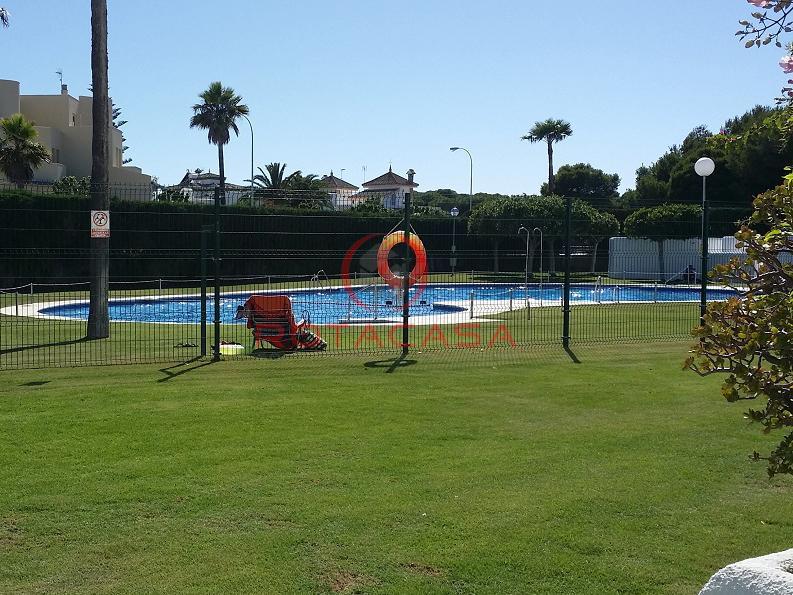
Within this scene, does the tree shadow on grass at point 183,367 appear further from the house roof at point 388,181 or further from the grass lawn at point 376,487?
the house roof at point 388,181

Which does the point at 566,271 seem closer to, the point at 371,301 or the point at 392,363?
the point at 392,363

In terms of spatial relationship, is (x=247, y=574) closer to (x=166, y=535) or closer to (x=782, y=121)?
(x=166, y=535)

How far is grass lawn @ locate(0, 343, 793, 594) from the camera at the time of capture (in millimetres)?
4707

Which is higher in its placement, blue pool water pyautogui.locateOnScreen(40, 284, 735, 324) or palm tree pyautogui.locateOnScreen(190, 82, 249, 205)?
palm tree pyautogui.locateOnScreen(190, 82, 249, 205)

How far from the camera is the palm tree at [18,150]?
34.4 metres

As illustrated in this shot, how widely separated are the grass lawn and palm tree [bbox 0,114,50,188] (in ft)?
90.0

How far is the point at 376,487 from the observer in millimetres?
6176

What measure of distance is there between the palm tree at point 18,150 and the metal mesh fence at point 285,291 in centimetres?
973

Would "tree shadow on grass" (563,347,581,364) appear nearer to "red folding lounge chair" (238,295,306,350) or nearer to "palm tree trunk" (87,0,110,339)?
"red folding lounge chair" (238,295,306,350)

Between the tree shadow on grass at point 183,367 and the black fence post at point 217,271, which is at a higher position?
the black fence post at point 217,271

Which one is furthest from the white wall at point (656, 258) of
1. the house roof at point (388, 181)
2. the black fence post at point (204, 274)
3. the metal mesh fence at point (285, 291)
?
the house roof at point (388, 181)

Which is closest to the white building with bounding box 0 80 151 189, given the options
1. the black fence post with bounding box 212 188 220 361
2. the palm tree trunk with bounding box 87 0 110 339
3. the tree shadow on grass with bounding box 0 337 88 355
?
the palm tree trunk with bounding box 87 0 110 339

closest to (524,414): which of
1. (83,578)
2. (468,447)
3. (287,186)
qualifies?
(468,447)

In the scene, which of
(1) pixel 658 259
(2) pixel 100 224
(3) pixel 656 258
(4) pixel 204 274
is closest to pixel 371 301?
(1) pixel 658 259
